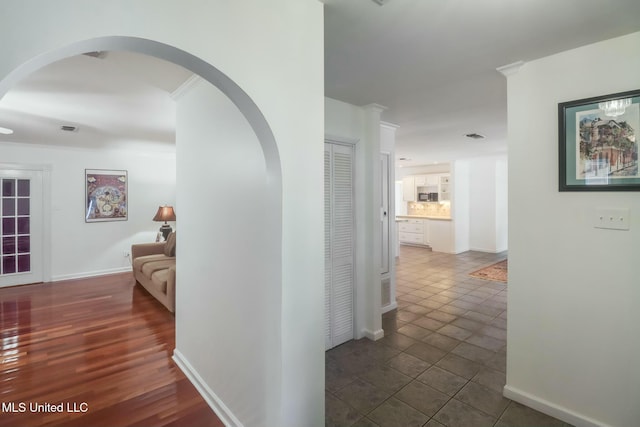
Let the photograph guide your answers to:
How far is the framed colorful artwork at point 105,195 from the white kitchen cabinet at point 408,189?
739cm

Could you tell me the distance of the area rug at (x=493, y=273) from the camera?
5473mm

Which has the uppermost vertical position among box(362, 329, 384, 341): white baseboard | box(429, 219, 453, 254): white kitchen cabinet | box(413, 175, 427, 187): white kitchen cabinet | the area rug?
box(413, 175, 427, 187): white kitchen cabinet

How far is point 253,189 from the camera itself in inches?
68.9

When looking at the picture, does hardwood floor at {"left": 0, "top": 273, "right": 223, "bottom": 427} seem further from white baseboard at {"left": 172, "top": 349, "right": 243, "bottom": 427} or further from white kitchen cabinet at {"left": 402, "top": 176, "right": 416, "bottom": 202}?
white kitchen cabinet at {"left": 402, "top": 176, "right": 416, "bottom": 202}

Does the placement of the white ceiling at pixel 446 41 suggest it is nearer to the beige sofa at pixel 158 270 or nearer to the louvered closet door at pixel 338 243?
the louvered closet door at pixel 338 243

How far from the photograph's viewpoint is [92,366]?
2730 millimetres

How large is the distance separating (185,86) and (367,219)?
82.8 inches

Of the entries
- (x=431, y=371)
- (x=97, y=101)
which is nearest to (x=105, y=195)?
(x=97, y=101)

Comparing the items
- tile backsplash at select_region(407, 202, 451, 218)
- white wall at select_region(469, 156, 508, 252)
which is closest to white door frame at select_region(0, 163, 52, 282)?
tile backsplash at select_region(407, 202, 451, 218)

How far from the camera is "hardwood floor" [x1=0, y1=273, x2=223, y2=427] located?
2115 millimetres

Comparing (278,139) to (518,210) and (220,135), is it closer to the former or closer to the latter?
(220,135)

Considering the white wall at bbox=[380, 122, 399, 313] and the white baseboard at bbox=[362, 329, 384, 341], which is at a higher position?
the white wall at bbox=[380, 122, 399, 313]

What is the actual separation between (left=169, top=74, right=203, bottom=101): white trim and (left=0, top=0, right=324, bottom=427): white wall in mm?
1160

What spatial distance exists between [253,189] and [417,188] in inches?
319
